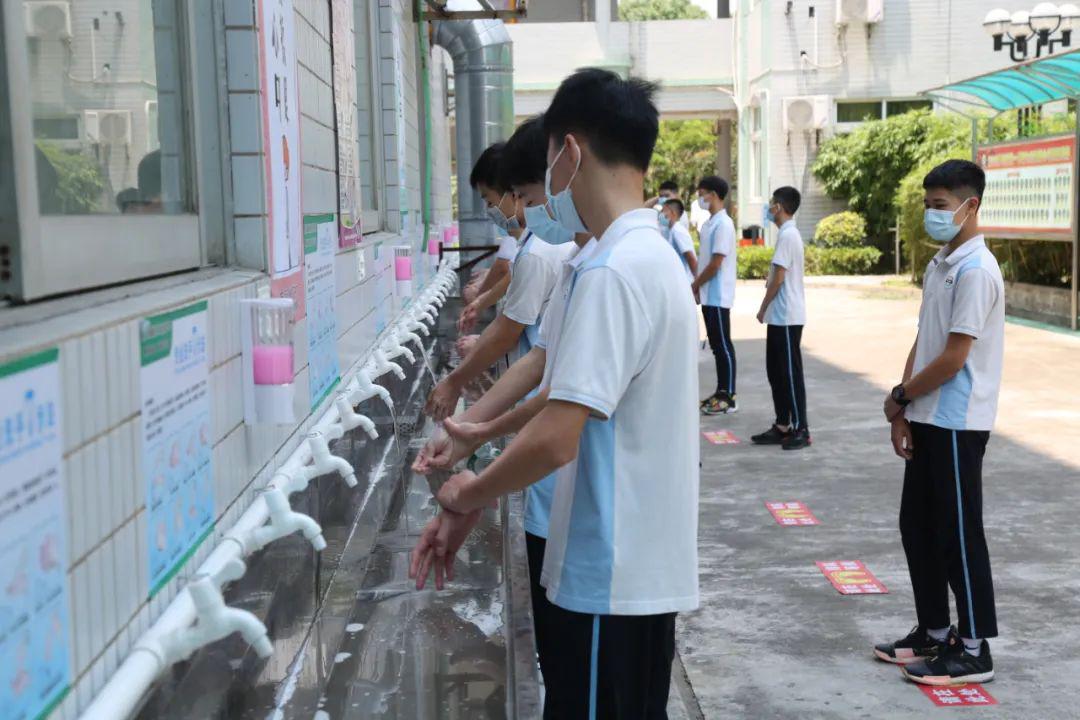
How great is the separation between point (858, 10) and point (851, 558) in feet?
65.9

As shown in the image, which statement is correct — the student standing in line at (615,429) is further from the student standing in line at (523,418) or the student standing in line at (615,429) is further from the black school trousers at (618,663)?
the student standing in line at (523,418)

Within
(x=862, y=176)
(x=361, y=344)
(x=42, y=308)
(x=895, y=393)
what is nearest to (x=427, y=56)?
(x=361, y=344)

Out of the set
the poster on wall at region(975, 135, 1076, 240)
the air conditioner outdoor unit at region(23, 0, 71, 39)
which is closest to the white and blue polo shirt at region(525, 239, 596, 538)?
the air conditioner outdoor unit at region(23, 0, 71, 39)

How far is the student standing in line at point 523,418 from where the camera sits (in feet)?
8.22

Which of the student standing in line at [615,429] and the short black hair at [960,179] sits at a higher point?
the short black hair at [960,179]

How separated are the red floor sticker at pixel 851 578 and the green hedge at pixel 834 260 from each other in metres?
17.0

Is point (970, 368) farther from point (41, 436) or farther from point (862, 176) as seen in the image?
point (862, 176)

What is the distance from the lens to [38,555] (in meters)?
1.44

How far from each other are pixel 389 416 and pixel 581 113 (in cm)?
243

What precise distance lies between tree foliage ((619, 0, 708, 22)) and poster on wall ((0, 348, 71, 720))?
69.3 m

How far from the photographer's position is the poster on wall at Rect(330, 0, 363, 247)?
172 inches

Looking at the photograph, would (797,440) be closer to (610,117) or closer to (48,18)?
(610,117)

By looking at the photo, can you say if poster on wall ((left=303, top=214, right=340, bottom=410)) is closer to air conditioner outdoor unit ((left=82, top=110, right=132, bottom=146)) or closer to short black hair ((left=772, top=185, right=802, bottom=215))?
air conditioner outdoor unit ((left=82, top=110, right=132, bottom=146))

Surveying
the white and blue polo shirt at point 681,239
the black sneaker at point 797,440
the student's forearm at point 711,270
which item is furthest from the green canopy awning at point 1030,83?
the black sneaker at point 797,440
